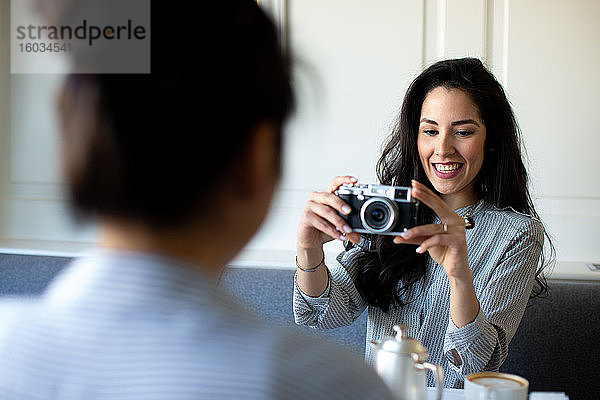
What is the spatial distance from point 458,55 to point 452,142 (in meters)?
0.65

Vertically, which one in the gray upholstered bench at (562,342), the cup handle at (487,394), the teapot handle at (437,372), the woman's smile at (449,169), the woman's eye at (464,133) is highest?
the woman's eye at (464,133)

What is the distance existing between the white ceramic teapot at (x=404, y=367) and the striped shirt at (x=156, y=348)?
23.3 inches

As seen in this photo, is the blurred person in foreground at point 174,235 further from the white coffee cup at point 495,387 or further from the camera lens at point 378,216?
the camera lens at point 378,216

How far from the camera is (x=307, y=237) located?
143 cm

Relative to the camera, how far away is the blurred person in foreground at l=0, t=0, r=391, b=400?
0.46 m

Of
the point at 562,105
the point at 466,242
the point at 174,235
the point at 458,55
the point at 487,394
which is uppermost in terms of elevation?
the point at 458,55

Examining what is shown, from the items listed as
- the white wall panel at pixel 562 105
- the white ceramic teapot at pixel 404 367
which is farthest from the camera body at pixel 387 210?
the white wall panel at pixel 562 105

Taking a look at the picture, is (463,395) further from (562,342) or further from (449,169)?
(562,342)

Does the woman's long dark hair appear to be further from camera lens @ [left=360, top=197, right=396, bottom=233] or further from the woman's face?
camera lens @ [left=360, top=197, right=396, bottom=233]

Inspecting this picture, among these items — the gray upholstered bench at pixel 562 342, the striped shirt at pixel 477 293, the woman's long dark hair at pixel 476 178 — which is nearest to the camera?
the striped shirt at pixel 477 293

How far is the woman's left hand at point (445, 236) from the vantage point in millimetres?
1319

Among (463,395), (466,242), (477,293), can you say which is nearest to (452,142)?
(466,242)

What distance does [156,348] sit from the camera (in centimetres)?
46

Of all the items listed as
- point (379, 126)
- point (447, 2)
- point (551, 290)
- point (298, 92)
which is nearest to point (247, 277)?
point (379, 126)
